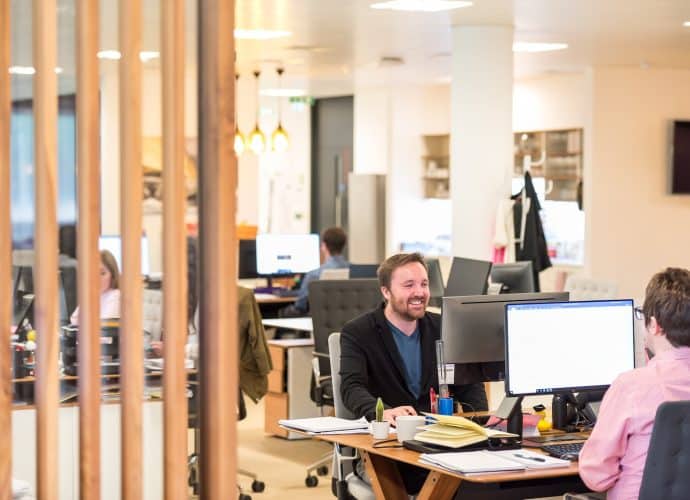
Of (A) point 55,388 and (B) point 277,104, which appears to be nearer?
(A) point 55,388

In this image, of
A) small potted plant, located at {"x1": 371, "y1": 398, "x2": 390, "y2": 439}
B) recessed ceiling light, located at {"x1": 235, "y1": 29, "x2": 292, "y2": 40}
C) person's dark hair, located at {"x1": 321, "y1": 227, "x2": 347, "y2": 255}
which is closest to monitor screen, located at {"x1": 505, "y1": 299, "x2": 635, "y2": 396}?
small potted plant, located at {"x1": 371, "y1": 398, "x2": 390, "y2": 439}

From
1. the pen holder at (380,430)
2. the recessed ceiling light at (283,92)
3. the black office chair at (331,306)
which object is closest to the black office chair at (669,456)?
the pen holder at (380,430)

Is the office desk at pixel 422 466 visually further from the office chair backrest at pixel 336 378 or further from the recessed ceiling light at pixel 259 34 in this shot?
the recessed ceiling light at pixel 259 34

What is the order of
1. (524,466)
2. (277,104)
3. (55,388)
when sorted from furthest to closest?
(277,104), (524,466), (55,388)

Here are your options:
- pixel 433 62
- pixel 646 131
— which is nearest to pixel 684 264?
pixel 646 131

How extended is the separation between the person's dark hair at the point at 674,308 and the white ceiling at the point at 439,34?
16.0 feet

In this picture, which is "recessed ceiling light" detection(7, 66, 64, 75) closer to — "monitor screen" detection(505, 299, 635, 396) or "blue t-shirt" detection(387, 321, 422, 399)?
"monitor screen" detection(505, 299, 635, 396)

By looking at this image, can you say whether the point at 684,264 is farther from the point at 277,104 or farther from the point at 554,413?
the point at 554,413

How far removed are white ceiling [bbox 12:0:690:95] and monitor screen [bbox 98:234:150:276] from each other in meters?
5.94

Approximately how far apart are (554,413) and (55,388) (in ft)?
8.79

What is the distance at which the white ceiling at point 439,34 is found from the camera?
8.63 m

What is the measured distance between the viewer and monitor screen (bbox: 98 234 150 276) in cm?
251

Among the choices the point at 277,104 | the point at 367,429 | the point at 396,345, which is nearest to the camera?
the point at 367,429

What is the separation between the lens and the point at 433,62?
12.2 meters
